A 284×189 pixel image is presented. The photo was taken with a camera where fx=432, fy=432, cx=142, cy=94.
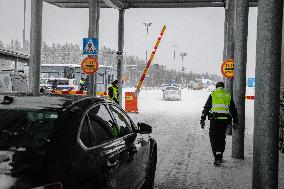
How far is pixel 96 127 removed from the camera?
4.09 meters

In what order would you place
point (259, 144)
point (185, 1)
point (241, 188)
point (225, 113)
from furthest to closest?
point (185, 1)
point (225, 113)
point (241, 188)
point (259, 144)

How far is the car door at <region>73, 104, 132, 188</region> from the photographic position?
359 cm

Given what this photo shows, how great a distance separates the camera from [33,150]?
319 centimetres

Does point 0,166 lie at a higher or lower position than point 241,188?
higher

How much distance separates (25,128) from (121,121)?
1.76 meters

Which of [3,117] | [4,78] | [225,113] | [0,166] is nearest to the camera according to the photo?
[0,166]

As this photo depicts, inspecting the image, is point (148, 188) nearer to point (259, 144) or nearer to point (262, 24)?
point (259, 144)

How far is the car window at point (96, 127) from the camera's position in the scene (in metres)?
3.73

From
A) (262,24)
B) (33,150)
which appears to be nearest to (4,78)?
(262,24)

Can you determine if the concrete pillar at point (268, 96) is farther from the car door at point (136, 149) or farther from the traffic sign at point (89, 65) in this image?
the traffic sign at point (89, 65)

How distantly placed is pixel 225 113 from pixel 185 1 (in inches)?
603

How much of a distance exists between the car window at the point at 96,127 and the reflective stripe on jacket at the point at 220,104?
5.10 meters

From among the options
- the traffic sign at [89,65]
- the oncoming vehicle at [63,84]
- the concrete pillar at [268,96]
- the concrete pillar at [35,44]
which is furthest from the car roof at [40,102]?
the oncoming vehicle at [63,84]

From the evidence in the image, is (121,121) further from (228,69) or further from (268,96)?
(228,69)
